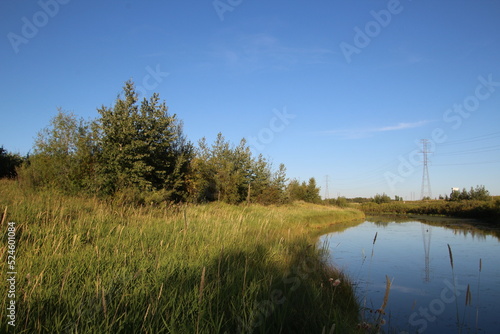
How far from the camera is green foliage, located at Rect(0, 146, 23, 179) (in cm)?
2230

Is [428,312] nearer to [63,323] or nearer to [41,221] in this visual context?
[63,323]

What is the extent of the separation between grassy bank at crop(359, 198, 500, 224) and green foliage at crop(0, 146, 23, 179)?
169ft

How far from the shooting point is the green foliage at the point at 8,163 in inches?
878

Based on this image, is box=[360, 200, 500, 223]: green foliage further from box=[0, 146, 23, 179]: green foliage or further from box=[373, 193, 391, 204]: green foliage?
box=[0, 146, 23, 179]: green foliage

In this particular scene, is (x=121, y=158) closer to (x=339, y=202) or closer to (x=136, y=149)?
(x=136, y=149)

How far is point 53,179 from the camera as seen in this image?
13648mm

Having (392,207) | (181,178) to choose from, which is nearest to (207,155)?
(181,178)

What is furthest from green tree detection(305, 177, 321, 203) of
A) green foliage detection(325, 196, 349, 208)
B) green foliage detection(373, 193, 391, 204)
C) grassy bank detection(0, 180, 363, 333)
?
grassy bank detection(0, 180, 363, 333)

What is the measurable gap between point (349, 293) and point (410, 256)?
9.69 metres

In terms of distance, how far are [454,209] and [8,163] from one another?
208ft

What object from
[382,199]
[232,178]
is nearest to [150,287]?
[232,178]

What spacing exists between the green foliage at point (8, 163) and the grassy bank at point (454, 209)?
51.4 metres

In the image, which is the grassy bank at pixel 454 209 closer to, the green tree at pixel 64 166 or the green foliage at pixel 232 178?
the green foliage at pixel 232 178

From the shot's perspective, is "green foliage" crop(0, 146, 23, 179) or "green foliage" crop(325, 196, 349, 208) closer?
"green foliage" crop(0, 146, 23, 179)
